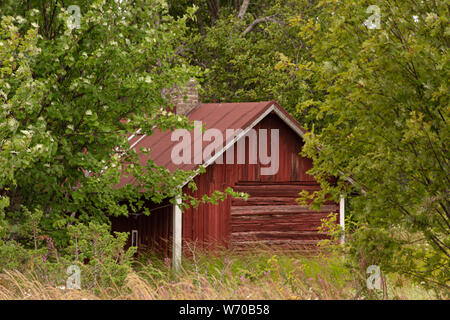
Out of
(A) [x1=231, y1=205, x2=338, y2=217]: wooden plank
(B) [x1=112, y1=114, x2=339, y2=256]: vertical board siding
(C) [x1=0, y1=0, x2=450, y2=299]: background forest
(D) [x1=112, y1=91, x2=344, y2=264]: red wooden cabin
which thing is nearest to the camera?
(C) [x1=0, y1=0, x2=450, y2=299]: background forest

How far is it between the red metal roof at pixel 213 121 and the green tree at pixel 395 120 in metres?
9.80

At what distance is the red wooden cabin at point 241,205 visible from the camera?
20781mm

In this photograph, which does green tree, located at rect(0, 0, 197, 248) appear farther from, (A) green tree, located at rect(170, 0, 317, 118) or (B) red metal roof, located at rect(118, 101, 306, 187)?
(A) green tree, located at rect(170, 0, 317, 118)

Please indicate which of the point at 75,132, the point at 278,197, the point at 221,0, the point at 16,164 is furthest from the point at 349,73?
the point at 221,0

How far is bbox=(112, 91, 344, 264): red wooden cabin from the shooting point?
20.8m

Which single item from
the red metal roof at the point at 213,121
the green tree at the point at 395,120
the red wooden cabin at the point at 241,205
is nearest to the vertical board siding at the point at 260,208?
the red wooden cabin at the point at 241,205

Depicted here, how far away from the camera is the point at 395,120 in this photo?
31.2ft

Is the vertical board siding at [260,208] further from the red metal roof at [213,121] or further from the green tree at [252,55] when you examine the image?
the green tree at [252,55]

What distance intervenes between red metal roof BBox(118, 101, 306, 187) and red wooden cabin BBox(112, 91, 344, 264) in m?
0.03

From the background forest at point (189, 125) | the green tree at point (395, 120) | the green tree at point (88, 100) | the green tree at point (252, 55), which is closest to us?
the green tree at point (395, 120)

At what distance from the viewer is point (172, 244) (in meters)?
20.3

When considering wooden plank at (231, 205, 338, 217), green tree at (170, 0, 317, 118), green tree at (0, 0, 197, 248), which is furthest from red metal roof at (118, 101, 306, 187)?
green tree at (170, 0, 317, 118)

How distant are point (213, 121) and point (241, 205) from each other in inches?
122

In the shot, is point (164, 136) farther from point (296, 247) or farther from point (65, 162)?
point (65, 162)
